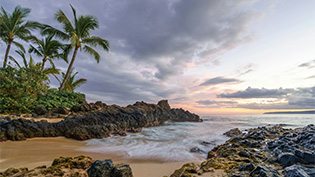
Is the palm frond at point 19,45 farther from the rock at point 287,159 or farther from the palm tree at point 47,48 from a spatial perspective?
the rock at point 287,159

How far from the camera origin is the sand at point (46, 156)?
10.9 feet

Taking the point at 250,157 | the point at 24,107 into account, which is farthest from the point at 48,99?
the point at 250,157

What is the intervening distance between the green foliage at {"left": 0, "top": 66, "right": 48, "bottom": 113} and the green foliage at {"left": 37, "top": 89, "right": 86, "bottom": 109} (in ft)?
2.02

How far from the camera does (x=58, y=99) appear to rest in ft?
37.2

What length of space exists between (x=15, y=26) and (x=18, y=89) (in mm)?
12243

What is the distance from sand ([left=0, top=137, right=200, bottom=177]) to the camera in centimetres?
331

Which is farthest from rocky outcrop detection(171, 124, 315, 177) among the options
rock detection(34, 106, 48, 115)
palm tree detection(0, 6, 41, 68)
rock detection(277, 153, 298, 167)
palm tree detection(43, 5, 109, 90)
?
palm tree detection(0, 6, 41, 68)

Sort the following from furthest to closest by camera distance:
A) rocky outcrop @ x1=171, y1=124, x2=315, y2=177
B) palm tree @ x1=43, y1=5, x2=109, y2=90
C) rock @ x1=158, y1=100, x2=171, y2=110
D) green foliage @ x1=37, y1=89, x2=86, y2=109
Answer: rock @ x1=158, y1=100, x2=171, y2=110, palm tree @ x1=43, y1=5, x2=109, y2=90, green foliage @ x1=37, y1=89, x2=86, y2=109, rocky outcrop @ x1=171, y1=124, x2=315, y2=177

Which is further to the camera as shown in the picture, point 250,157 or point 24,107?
point 24,107

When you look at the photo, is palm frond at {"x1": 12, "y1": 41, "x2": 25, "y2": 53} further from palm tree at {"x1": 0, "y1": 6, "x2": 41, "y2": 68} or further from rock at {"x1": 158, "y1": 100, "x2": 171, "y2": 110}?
rock at {"x1": 158, "y1": 100, "x2": 171, "y2": 110}

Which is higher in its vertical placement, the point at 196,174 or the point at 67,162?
the point at 67,162

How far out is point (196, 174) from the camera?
8.26ft

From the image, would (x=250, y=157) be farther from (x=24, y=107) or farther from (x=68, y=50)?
(x=68, y=50)

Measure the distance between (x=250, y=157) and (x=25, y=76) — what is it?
45.2 ft
